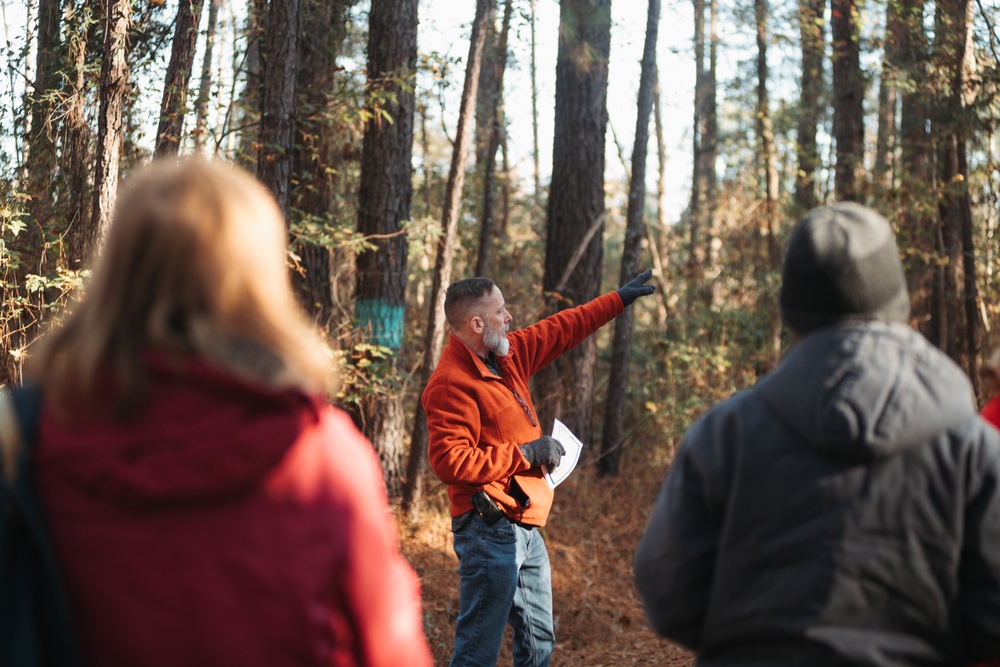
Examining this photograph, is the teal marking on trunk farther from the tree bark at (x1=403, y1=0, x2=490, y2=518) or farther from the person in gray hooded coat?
the person in gray hooded coat

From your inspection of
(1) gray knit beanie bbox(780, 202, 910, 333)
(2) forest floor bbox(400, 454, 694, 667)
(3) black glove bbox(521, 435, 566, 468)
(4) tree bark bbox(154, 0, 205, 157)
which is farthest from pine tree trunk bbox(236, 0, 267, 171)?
(1) gray knit beanie bbox(780, 202, 910, 333)

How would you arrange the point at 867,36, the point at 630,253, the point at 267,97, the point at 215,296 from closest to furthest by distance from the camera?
1. the point at 215,296
2. the point at 267,97
3. the point at 630,253
4. the point at 867,36

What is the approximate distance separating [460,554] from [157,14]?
617cm

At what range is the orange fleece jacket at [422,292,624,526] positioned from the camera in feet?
14.8

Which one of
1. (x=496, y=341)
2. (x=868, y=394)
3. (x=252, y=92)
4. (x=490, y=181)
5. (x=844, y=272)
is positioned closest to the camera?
(x=868, y=394)

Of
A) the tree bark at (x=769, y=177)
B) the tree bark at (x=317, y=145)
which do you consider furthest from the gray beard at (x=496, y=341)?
the tree bark at (x=769, y=177)

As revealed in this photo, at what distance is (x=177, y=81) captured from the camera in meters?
7.51

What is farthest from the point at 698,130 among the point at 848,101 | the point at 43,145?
the point at 43,145

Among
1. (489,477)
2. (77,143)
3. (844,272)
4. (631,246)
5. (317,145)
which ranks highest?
(317,145)

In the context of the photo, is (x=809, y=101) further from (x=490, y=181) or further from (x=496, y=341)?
(x=496, y=341)

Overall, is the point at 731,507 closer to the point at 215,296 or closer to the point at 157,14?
the point at 215,296

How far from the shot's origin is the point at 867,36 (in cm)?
1446

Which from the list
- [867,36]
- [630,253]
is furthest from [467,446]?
[867,36]

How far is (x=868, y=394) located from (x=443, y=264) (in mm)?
7452
